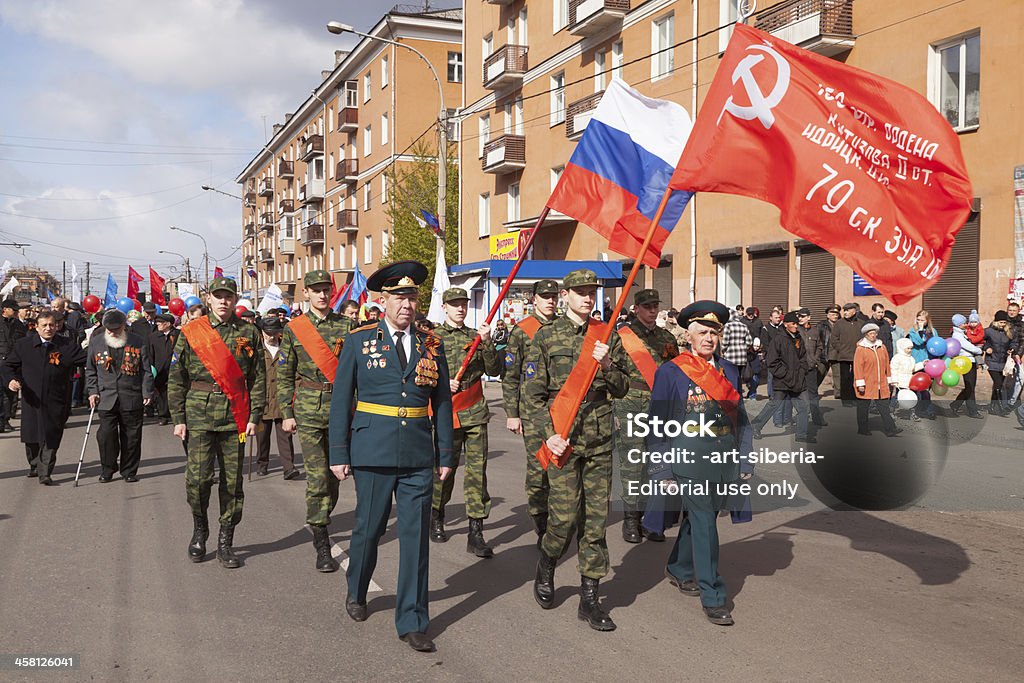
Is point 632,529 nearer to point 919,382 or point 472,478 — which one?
point 472,478

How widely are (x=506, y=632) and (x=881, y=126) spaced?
3.72 m

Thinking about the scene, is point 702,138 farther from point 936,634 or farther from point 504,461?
point 504,461

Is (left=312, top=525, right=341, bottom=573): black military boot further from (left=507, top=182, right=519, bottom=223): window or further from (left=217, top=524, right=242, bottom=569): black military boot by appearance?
(left=507, top=182, right=519, bottom=223): window

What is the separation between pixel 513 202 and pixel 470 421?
29526 millimetres

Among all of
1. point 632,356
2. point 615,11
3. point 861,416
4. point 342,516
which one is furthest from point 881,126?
point 615,11

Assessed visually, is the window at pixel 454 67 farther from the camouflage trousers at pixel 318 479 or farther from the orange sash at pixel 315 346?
the camouflage trousers at pixel 318 479

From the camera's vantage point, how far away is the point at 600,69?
3038 centimetres

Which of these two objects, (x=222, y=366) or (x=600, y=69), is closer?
(x=222, y=366)

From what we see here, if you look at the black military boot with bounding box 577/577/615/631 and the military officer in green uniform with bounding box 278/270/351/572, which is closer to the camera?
the black military boot with bounding box 577/577/615/631

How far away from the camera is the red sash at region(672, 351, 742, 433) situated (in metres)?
5.82

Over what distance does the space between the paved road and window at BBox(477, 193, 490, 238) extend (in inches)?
1205

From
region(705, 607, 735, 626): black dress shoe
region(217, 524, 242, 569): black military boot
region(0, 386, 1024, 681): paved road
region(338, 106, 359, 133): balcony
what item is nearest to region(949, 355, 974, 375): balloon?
region(0, 386, 1024, 681): paved road

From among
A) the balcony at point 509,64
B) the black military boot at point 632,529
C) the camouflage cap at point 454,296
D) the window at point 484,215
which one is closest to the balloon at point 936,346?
the black military boot at point 632,529

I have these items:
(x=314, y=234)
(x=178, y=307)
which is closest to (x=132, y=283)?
(x=178, y=307)
